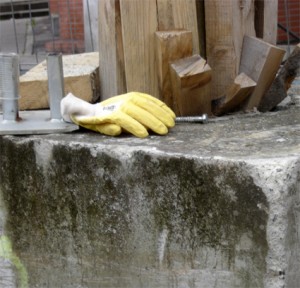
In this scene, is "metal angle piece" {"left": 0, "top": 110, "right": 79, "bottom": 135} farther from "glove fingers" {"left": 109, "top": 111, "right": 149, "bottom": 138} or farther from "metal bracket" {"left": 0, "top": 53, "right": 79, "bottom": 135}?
"glove fingers" {"left": 109, "top": 111, "right": 149, "bottom": 138}

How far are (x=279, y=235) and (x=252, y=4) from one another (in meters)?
1.39

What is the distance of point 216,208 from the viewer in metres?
2.27

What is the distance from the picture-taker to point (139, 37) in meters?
2.89

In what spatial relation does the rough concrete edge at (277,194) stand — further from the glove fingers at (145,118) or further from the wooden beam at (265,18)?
the wooden beam at (265,18)

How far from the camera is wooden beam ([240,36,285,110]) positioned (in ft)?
9.57

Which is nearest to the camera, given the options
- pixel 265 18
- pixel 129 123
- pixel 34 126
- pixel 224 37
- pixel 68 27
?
pixel 129 123

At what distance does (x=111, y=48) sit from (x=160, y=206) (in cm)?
91

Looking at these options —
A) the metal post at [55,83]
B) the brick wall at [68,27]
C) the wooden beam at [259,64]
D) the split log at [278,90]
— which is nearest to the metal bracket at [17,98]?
the metal post at [55,83]

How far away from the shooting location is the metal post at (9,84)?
2.84m

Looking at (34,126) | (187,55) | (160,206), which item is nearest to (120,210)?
(160,206)

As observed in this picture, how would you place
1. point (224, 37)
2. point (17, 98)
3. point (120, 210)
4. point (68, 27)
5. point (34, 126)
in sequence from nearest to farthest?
point (120, 210), point (34, 126), point (17, 98), point (224, 37), point (68, 27)

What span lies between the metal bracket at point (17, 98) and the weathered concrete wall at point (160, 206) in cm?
6

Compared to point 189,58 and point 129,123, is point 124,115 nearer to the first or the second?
point 129,123

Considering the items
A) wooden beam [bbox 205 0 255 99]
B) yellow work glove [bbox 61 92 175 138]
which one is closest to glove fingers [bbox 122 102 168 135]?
yellow work glove [bbox 61 92 175 138]
